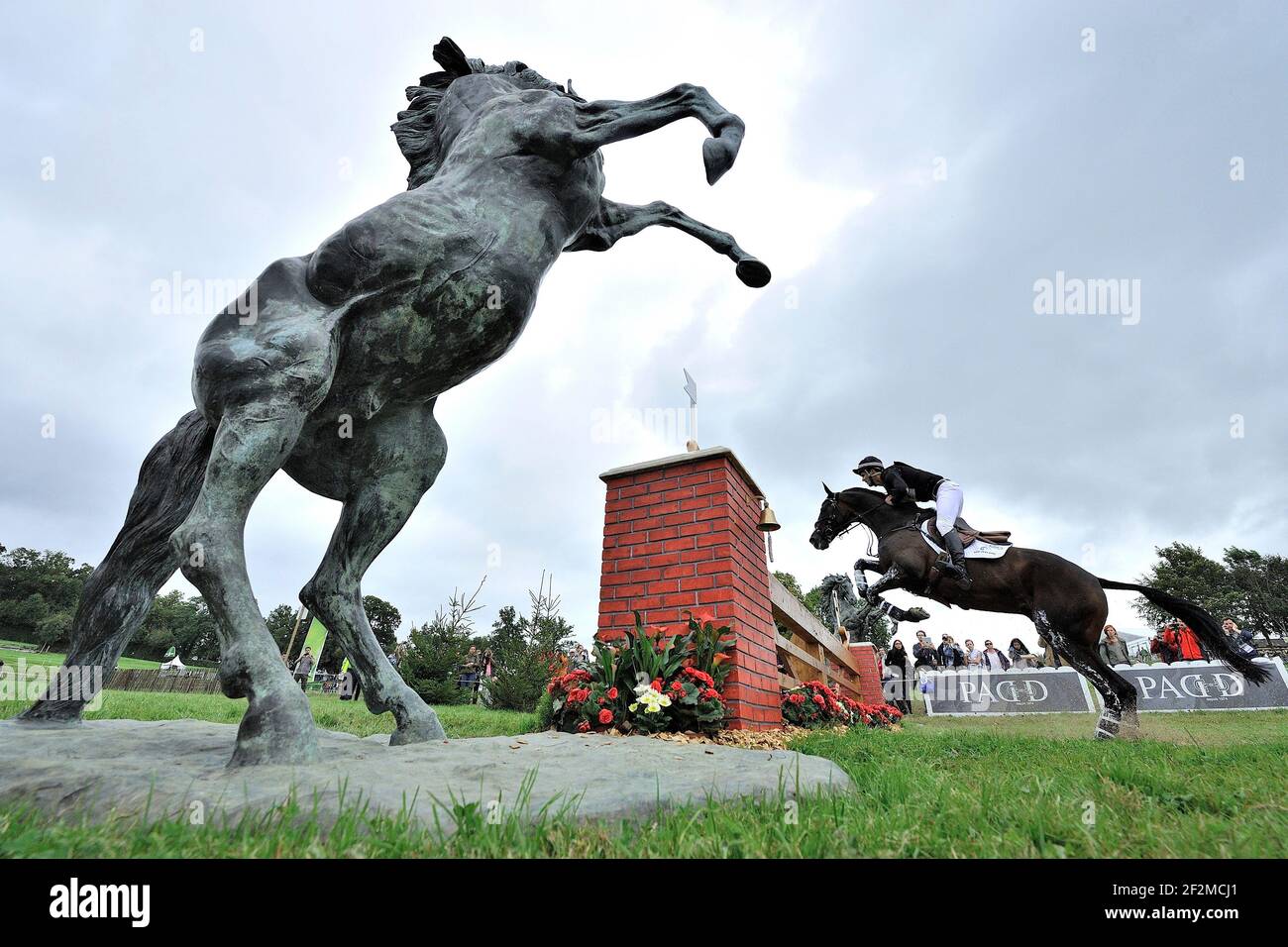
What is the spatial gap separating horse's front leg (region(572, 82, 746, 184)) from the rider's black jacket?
5.94 meters

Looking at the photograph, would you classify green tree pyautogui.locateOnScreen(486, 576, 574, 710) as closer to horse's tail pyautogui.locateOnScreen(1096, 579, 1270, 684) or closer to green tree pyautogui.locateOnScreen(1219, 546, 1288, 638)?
horse's tail pyautogui.locateOnScreen(1096, 579, 1270, 684)

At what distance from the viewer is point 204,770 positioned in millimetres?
1501

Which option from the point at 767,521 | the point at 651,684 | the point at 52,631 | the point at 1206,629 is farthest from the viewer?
the point at 52,631

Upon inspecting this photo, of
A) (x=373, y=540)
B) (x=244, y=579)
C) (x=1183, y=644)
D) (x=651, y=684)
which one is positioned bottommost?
(x=1183, y=644)

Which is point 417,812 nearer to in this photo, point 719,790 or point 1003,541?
point 719,790

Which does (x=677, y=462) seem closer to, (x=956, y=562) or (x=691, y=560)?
(x=691, y=560)

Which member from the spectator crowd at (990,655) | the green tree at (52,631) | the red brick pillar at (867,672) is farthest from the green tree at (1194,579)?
the green tree at (52,631)

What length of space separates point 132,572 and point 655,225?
249 centimetres

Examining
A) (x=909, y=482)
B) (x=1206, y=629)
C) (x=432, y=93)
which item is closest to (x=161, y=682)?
(x=909, y=482)

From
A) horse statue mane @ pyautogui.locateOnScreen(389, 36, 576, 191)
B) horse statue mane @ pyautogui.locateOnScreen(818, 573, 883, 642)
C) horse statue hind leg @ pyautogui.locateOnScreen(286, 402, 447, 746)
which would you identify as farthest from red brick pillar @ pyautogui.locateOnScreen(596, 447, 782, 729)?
horse statue mane @ pyautogui.locateOnScreen(818, 573, 883, 642)

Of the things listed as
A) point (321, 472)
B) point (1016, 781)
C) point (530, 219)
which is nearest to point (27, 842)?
point (321, 472)

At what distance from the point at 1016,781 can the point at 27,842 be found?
2.25 meters

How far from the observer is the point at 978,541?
6.43 meters

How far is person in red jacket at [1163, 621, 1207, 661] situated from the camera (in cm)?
1182
